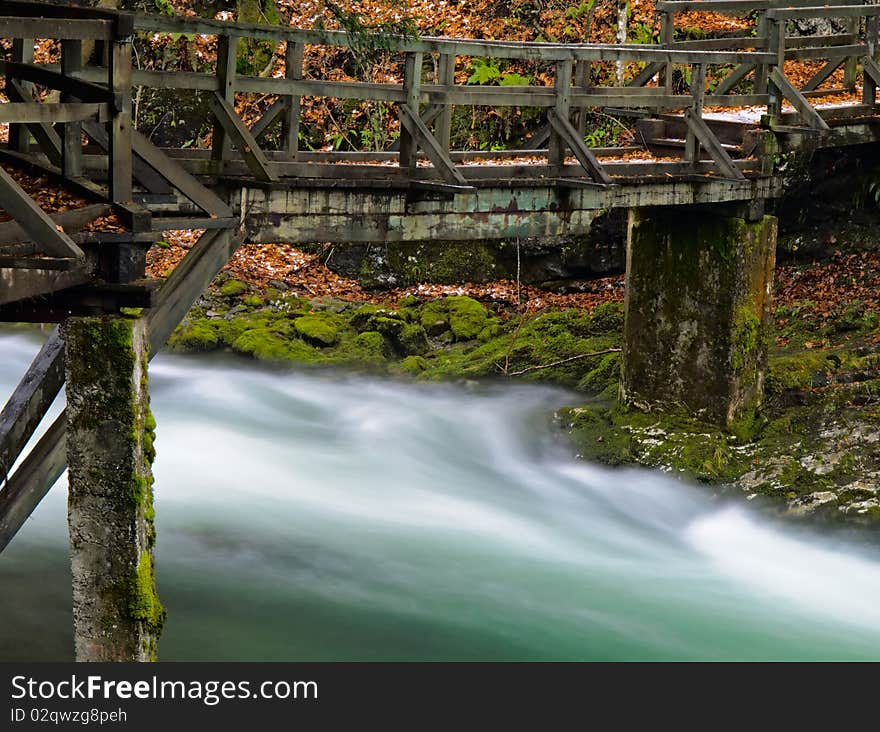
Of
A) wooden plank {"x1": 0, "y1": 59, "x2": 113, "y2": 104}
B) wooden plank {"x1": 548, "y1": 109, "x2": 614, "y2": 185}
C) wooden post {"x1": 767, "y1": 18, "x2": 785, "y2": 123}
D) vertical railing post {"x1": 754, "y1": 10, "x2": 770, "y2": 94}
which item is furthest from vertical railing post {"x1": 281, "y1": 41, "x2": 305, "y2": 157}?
wooden post {"x1": 767, "y1": 18, "x2": 785, "y2": 123}

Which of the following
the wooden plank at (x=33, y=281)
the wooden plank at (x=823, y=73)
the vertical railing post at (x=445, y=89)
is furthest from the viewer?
the wooden plank at (x=823, y=73)

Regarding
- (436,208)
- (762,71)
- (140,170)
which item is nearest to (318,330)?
(762,71)

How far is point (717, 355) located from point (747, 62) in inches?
116

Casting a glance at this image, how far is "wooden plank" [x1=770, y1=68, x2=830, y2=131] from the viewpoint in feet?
42.4

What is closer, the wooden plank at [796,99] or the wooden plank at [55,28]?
the wooden plank at [55,28]

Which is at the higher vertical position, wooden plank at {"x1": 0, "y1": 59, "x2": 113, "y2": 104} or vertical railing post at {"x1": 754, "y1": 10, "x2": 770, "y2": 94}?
vertical railing post at {"x1": 754, "y1": 10, "x2": 770, "y2": 94}

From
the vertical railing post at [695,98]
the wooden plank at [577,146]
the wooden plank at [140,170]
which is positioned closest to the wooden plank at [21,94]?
the wooden plank at [140,170]

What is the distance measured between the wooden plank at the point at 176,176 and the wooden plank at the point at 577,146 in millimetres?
3834

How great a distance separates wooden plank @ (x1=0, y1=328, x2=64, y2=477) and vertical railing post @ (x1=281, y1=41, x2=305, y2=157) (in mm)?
2459

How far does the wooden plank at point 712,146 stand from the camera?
487 inches

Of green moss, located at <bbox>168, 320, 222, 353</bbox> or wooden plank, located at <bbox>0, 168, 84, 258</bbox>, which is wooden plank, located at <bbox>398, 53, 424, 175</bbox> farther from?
green moss, located at <bbox>168, 320, 222, 353</bbox>

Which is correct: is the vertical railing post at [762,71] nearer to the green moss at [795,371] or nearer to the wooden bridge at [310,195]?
the wooden bridge at [310,195]

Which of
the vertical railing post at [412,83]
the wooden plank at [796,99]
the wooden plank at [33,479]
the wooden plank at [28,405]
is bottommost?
the wooden plank at [33,479]
